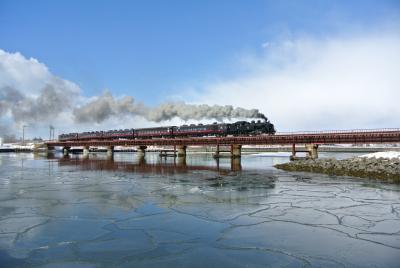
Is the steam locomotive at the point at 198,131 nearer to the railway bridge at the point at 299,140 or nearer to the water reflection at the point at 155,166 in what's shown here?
the railway bridge at the point at 299,140

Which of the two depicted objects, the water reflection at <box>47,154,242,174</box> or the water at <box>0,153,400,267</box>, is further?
the water reflection at <box>47,154,242,174</box>

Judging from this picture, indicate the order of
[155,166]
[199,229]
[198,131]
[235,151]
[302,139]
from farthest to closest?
[198,131] → [235,151] → [302,139] → [155,166] → [199,229]

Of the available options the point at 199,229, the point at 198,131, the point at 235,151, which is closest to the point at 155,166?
the point at 235,151

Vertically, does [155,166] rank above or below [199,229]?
below

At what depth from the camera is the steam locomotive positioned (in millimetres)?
62969

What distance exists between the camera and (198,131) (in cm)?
6762

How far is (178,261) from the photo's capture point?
7547 millimetres

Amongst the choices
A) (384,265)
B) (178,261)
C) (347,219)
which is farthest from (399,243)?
(178,261)

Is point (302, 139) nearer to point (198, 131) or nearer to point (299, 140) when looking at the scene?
point (299, 140)

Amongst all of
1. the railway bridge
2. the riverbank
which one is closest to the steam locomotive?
the railway bridge

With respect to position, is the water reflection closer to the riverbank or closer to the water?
the riverbank

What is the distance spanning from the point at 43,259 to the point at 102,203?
6888 mm

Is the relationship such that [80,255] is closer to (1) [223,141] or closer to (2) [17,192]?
(2) [17,192]

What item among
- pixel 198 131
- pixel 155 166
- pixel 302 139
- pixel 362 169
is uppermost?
pixel 198 131
